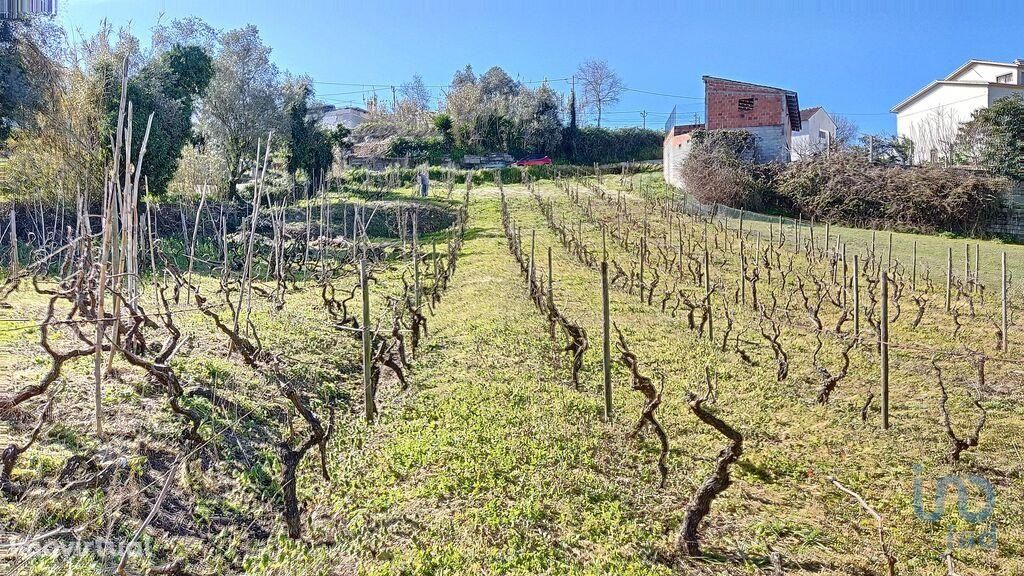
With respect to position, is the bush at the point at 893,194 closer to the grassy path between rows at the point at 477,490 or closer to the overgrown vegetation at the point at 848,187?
the overgrown vegetation at the point at 848,187

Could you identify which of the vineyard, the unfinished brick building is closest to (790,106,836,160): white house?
the unfinished brick building

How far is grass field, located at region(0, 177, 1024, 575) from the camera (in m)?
3.73

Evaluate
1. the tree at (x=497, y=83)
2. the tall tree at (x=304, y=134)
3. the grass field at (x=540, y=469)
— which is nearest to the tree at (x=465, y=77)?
the tree at (x=497, y=83)

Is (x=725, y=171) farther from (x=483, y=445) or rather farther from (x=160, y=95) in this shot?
(x=483, y=445)

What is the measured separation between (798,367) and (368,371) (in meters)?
4.91

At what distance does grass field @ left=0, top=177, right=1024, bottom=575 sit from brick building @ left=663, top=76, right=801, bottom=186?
1917 centimetres

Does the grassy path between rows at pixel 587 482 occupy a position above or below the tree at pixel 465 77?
below

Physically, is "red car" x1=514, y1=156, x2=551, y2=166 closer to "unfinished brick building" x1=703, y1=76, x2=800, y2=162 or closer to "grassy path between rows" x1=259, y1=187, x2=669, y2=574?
"unfinished brick building" x1=703, y1=76, x2=800, y2=162

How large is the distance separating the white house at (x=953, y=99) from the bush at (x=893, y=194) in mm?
5125

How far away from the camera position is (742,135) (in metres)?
25.2

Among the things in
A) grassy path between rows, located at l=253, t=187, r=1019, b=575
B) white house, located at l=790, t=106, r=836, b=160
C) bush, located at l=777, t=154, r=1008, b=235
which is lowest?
grassy path between rows, located at l=253, t=187, r=1019, b=575

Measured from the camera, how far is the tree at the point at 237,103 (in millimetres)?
22141

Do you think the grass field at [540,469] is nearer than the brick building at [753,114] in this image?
Yes

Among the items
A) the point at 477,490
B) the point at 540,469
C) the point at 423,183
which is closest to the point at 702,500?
the point at 540,469
